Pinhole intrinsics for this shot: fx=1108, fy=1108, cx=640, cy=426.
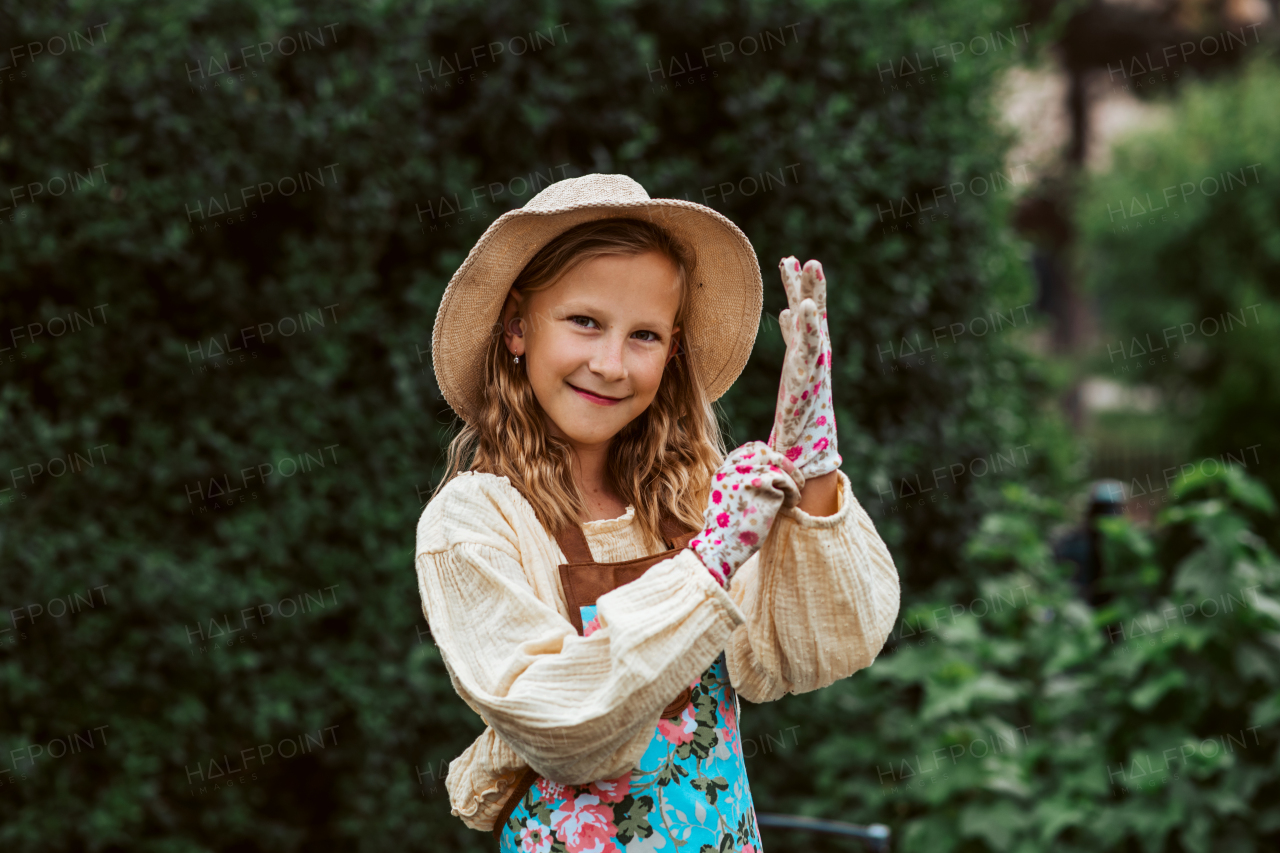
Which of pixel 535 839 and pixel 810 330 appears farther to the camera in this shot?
pixel 535 839

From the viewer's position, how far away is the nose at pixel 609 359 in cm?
152

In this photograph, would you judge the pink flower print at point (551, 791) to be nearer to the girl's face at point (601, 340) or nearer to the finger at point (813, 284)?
the girl's face at point (601, 340)

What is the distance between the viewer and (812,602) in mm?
1498

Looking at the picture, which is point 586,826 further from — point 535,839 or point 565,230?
point 565,230

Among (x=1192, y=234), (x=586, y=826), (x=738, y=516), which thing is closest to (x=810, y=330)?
(x=738, y=516)

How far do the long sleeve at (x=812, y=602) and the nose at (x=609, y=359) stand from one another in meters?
0.30

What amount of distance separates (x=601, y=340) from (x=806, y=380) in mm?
334

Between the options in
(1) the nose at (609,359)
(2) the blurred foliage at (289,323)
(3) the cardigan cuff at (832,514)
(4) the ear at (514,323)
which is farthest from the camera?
(2) the blurred foliage at (289,323)

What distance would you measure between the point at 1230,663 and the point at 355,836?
269cm

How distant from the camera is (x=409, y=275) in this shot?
3516 millimetres

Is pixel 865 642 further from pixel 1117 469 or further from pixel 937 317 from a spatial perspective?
pixel 1117 469

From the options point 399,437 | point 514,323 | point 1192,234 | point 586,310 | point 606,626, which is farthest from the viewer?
point 1192,234

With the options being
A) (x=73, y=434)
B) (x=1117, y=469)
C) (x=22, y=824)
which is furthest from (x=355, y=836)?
(x=1117, y=469)

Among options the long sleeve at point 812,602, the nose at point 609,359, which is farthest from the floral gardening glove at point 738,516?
the nose at point 609,359
